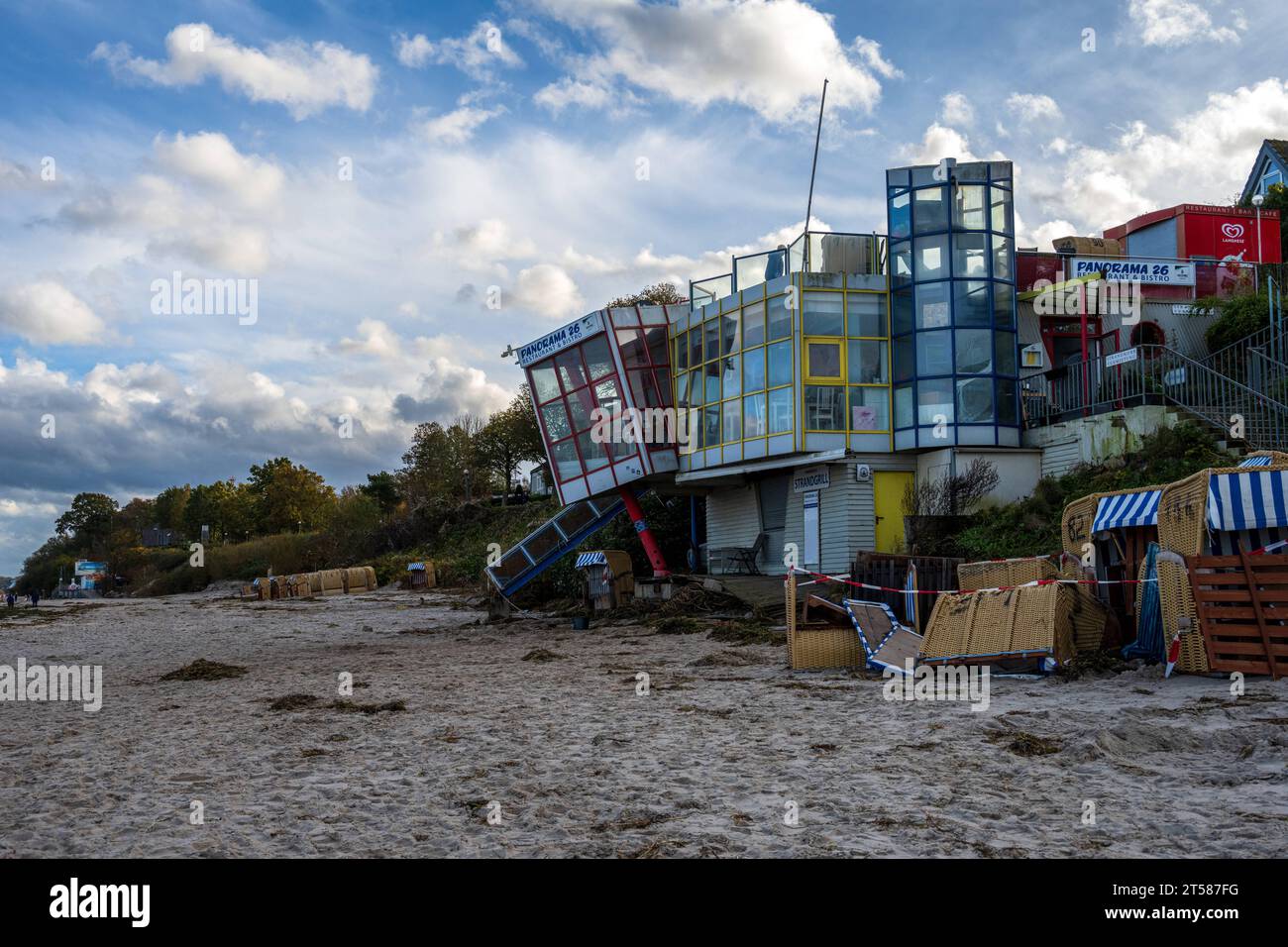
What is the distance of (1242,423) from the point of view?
20.2m

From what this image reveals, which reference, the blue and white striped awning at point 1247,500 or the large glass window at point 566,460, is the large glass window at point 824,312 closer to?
the large glass window at point 566,460

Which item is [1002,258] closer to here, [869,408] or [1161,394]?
[869,408]

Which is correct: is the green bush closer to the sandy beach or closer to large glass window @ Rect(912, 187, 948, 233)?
large glass window @ Rect(912, 187, 948, 233)

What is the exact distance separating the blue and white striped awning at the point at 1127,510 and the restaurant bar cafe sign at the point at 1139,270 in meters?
15.8

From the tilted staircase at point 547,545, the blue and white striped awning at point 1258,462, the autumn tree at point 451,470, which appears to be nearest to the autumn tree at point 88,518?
the autumn tree at point 451,470

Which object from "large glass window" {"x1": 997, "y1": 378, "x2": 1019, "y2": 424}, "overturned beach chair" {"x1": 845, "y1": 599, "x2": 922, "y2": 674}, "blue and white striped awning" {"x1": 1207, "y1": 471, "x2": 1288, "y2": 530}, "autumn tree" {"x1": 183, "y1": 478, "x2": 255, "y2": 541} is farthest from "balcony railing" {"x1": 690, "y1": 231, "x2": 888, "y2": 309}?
"autumn tree" {"x1": 183, "y1": 478, "x2": 255, "y2": 541}

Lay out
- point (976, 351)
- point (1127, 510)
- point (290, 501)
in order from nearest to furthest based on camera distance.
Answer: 1. point (1127, 510)
2. point (976, 351)
3. point (290, 501)

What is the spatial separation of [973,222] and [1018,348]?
3.15 metres

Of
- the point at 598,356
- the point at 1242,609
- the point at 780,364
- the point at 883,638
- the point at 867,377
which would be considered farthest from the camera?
the point at 598,356

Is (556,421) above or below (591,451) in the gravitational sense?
above

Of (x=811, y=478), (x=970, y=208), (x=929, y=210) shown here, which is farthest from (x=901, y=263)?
(x=811, y=478)

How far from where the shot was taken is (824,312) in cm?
2519

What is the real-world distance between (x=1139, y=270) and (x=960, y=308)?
22.6 ft
